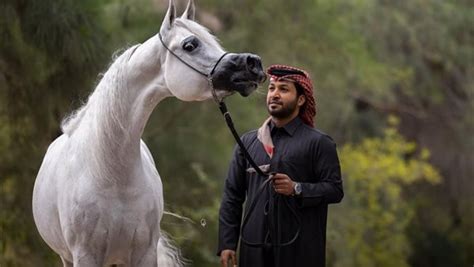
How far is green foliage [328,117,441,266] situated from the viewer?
1686 centimetres

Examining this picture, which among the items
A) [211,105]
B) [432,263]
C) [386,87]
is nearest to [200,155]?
[211,105]

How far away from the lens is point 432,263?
2020 centimetres

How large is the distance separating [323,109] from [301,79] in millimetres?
9823

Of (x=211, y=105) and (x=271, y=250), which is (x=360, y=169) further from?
(x=271, y=250)

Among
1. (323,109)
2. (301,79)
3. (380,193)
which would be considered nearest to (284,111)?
(301,79)

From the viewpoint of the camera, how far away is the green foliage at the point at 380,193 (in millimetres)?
16859

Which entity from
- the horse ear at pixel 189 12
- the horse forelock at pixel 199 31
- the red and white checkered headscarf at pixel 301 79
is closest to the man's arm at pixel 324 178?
the red and white checkered headscarf at pixel 301 79

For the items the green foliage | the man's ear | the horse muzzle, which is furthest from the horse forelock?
the green foliage

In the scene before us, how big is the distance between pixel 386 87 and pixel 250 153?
11879 mm

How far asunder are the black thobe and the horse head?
18.9 inches

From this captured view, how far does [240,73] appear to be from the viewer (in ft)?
14.5

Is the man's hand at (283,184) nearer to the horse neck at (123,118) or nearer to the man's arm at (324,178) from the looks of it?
the man's arm at (324,178)

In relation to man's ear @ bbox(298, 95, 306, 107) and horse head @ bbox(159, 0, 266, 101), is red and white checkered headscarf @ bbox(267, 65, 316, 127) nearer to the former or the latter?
man's ear @ bbox(298, 95, 306, 107)

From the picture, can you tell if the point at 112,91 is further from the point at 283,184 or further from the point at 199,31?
the point at 283,184
